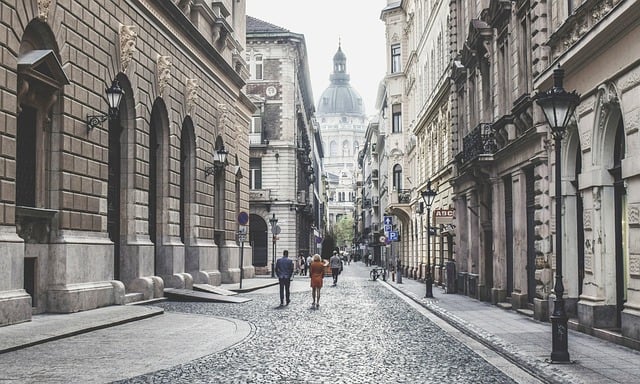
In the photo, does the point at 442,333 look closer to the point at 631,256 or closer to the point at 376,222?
the point at 631,256

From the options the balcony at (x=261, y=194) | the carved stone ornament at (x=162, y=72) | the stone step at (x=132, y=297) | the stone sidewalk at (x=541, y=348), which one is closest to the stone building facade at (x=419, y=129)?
the balcony at (x=261, y=194)

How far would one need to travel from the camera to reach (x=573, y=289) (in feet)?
57.9

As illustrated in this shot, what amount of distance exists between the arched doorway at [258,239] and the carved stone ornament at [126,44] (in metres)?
Result: 39.3

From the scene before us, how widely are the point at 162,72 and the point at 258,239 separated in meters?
36.6

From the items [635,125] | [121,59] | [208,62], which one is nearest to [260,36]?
[208,62]

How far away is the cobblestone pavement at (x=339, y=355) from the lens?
428 inches

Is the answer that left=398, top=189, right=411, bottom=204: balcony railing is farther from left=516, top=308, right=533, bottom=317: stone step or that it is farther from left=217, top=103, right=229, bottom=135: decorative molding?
left=516, top=308, right=533, bottom=317: stone step

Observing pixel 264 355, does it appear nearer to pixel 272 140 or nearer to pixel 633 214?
pixel 633 214

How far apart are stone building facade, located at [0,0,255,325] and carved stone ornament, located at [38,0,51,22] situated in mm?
34

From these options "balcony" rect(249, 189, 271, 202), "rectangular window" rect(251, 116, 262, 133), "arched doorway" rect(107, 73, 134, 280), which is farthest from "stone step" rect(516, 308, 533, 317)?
"rectangular window" rect(251, 116, 262, 133)

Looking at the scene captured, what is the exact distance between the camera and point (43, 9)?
18344 millimetres

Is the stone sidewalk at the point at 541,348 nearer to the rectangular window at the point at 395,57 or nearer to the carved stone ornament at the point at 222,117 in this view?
the carved stone ornament at the point at 222,117

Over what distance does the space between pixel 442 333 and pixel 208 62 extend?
1996 centimetres

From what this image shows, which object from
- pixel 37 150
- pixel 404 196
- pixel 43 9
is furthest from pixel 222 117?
pixel 404 196
